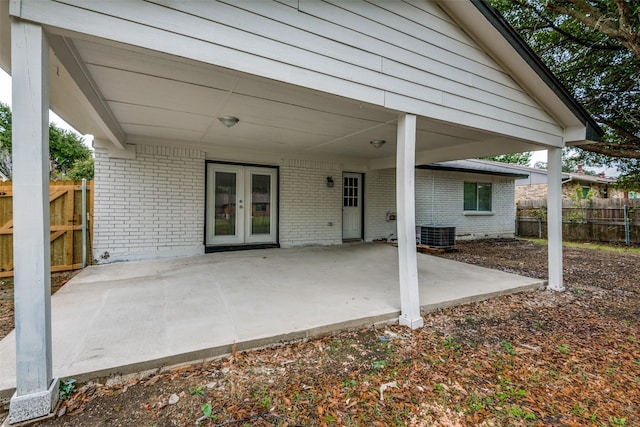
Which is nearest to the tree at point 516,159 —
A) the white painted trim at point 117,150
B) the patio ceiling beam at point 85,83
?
the white painted trim at point 117,150

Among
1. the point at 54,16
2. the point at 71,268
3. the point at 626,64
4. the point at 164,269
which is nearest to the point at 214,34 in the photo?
the point at 54,16

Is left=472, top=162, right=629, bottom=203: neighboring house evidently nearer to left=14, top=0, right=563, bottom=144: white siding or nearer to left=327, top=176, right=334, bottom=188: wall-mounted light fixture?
left=327, top=176, right=334, bottom=188: wall-mounted light fixture

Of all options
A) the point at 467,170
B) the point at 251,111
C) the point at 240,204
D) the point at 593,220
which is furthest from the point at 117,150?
the point at 593,220

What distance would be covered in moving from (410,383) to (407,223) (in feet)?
4.83

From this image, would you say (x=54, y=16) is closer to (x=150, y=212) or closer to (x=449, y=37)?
(x=449, y=37)

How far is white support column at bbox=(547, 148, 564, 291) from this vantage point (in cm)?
434

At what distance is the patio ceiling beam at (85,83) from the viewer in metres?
2.09

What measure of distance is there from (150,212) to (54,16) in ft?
14.9

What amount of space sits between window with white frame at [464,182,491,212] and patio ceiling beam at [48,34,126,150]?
413 inches

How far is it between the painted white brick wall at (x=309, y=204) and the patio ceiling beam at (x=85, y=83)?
3584 millimetres

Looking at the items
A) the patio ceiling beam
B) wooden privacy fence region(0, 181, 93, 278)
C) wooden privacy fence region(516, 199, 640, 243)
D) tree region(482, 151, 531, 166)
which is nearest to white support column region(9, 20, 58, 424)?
the patio ceiling beam

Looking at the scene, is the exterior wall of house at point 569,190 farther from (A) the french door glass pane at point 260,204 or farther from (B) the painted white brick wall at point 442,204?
(A) the french door glass pane at point 260,204

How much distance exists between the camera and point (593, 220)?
1077 centimetres

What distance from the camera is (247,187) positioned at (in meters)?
6.71
